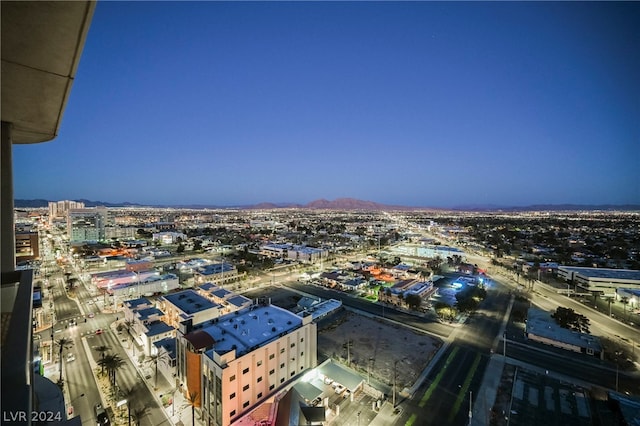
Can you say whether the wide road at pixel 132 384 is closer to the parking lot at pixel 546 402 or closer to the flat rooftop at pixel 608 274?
the parking lot at pixel 546 402

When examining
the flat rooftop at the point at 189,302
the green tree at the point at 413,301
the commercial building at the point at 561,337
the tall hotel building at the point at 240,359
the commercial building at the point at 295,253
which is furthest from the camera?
the commercial building at the point at 295,253

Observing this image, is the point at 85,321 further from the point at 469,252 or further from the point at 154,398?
the point at 469,252

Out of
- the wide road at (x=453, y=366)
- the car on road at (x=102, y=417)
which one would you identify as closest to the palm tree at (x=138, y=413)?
the car on road at (x=102, y=417)

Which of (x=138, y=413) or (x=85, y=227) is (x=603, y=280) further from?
(x=85, y=227)

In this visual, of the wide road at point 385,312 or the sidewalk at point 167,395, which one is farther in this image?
the wide road at point 385,312

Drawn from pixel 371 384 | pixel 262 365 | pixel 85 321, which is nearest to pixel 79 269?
pixel 85 321

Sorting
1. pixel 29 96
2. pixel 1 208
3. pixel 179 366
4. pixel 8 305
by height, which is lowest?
pixel 179 366

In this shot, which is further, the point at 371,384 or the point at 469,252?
the point at 469,252

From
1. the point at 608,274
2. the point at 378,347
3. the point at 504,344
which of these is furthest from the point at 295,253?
the point at 608,274
